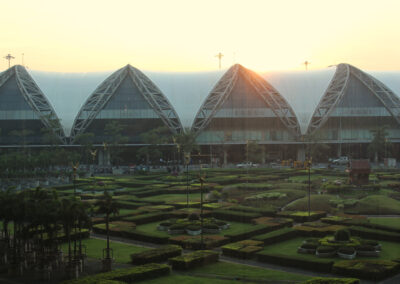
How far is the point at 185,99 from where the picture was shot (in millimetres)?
109562

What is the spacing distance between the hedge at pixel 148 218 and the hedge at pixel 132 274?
14660mm

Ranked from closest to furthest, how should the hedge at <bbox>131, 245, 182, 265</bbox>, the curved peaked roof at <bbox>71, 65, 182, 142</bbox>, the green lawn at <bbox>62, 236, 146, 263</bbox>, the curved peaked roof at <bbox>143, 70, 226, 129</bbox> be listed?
the hedge at <bbox>131, 245, 182, 265</bbox>, the green lawn at <bbox>62, 236, 146, 263</bbox>, the curved peaked roof at <bbox>71, 65, 182, 142</bbox>, the curved peaked roof at <bbox>143, 70, 226, 129</bbox>

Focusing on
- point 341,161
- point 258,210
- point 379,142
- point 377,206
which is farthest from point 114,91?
point 377,206

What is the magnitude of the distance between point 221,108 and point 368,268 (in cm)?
8461

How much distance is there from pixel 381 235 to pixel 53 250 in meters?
22.0

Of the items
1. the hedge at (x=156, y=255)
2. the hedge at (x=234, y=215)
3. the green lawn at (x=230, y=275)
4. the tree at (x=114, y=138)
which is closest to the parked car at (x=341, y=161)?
the tree at (x=114, y=138)

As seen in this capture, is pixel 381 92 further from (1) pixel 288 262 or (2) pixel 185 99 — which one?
(1) pixel 288 262

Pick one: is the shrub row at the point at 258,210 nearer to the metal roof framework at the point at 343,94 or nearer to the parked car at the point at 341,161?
the parked car at the point at 341,161

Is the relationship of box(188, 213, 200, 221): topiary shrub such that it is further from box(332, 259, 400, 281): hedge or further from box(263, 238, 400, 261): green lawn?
box(332, 259, 400, 281): hedge

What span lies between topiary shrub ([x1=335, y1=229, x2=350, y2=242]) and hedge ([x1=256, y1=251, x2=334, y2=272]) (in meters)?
4.04

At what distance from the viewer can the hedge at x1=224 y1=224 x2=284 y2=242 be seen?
3525cm

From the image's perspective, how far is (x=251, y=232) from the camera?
36.3 metres

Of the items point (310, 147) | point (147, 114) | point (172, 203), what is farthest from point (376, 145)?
point (172, 203)

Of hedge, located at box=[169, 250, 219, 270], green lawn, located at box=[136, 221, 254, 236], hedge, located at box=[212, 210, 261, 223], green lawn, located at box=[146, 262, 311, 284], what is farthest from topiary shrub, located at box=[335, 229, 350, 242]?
hedge, located at box=[212, 210, 261, 223]
